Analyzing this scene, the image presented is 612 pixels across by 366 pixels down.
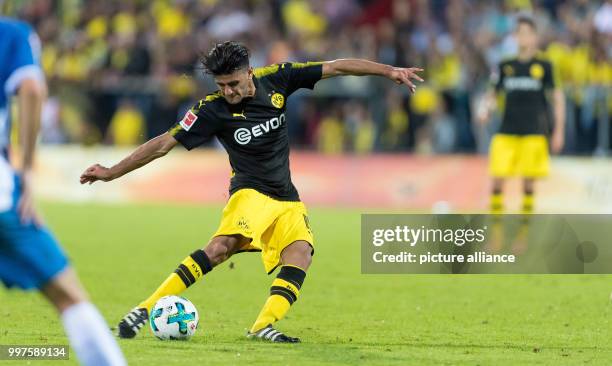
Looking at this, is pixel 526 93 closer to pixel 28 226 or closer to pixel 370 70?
pixel 370 70

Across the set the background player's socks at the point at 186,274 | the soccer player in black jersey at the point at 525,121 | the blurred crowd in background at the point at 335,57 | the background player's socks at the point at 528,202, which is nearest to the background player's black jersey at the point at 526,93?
the soccer player in black jersey at the point at 525,121

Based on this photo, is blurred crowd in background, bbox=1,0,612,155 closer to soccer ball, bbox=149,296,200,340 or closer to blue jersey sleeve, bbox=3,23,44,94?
soccer ball, bbox=149,296,200,340

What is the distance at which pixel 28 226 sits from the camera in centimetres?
537

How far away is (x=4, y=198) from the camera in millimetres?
5340

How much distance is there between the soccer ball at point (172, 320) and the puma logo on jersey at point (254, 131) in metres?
1.32

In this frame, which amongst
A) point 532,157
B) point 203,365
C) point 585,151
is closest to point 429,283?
point 532,157

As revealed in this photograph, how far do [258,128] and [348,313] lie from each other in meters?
2.04

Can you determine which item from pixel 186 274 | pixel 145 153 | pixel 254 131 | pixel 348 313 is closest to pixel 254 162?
pixel 254 131

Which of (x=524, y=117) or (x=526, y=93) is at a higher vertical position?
(x=526, y=93)

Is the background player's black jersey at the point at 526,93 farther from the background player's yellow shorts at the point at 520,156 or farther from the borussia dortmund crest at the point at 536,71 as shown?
the background player's yellow shorts at the point at 520,156

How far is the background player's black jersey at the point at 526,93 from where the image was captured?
1539 cm

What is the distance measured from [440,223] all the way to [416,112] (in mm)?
8911

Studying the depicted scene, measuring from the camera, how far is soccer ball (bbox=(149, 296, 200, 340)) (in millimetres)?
8258

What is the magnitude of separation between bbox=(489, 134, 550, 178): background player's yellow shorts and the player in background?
10.4m
